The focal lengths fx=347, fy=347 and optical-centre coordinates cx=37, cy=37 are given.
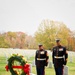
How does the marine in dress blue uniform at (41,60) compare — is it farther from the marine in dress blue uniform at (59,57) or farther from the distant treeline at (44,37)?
the distant treeline at (44,37)

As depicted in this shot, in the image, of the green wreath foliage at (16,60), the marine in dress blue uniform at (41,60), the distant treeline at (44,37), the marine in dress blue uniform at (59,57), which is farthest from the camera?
the distant treeline at (44,37)

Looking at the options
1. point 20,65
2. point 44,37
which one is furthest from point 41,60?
point 44,37

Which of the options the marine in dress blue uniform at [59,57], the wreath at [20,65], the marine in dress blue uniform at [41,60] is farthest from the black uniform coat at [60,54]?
the wreath at [20,65]

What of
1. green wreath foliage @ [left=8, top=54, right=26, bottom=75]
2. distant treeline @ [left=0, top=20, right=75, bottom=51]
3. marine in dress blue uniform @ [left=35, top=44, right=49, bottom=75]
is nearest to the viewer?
green wreath foliage @ [left=8, top=54, right=26, bottom=75]

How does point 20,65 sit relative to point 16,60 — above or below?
below

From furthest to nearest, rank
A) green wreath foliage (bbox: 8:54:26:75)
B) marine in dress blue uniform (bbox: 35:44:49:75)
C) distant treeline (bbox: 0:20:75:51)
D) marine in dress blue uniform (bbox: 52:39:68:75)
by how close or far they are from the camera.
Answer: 1. distant treeline (bbox: 0:20:75:51)
2. marine in dress blue uniform (bbox: 35:44:49:75)
3. marine in dress blue uniform (bbox: 52:39:68:75)
4. green wreath foliage (bbox: 8:54:26:75)

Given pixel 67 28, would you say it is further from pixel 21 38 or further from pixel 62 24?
pixel 21 38

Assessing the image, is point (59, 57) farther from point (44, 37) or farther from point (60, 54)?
point (44, 37)

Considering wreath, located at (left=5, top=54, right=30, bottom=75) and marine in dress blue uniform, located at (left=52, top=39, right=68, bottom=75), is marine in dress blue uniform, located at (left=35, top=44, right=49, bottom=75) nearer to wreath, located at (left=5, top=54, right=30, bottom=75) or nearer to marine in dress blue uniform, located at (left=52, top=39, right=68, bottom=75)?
marine in dress blue uniform, located at (left=52, top=39, right=68, bottom=75)

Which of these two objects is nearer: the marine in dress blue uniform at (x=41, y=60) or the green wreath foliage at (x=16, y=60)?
the green wreath foliage at (x=16, y=60)

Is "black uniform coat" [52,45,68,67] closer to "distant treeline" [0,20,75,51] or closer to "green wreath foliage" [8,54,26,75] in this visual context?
"green wreath foliage" [8,54,26,75]

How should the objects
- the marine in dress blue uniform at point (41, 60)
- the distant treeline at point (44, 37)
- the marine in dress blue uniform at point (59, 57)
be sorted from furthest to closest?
1. the distant treeline at point (44, 37)
2. the marine in dress blue uniform at point (41, 60)
3. the marine in dress blue uniform at point (59, 57)

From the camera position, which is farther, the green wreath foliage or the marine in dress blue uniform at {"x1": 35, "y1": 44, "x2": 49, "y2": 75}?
the marine in dress blue uniform at {"x1": 35, "y1": 44, "x2": 49, "y2": 75}

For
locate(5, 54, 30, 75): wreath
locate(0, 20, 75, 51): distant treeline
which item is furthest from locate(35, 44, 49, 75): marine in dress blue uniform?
locate(0, 20, 75, 51): distant treeline
